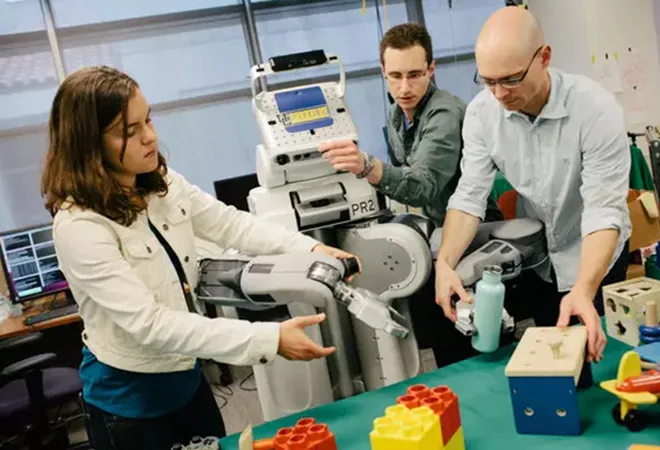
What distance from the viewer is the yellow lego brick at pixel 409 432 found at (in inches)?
40.1

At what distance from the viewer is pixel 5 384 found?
2.77 meters

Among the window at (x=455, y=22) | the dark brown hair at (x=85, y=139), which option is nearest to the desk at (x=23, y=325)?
the dark brown hair at (x=85, y=139)

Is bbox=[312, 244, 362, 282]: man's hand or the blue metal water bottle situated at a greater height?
bbox=[312, 244, 362, 282]: man's hand

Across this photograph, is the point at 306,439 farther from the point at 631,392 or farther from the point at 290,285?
the point at 631,392

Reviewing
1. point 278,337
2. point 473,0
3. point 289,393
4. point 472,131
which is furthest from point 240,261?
point 473,0

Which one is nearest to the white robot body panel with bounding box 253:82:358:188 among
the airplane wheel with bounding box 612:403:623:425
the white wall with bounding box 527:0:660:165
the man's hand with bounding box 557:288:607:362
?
the man's hand with bounding box 557:288:607:362

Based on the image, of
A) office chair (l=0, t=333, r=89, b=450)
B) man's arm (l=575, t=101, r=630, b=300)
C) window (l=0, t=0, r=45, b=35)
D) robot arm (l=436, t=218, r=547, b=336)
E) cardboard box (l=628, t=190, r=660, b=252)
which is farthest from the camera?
window (l=0, t=0, r=45, b=35)

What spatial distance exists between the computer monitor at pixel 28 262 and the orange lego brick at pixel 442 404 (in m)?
2.56

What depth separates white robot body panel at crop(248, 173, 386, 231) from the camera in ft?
5.87

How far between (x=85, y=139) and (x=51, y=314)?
82.7 inches

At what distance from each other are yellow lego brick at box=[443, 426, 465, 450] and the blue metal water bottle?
1.09ft

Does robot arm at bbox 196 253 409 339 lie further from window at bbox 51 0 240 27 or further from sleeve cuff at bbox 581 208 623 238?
window at bbox 51 0 240 27

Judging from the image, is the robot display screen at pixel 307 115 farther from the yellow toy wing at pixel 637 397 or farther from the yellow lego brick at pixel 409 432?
the yellow toy wing at pixel 637 397

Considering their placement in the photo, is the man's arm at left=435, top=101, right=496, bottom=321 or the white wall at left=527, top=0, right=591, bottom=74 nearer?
the man's arm at left=435, top=101, right=496, bottom=321
